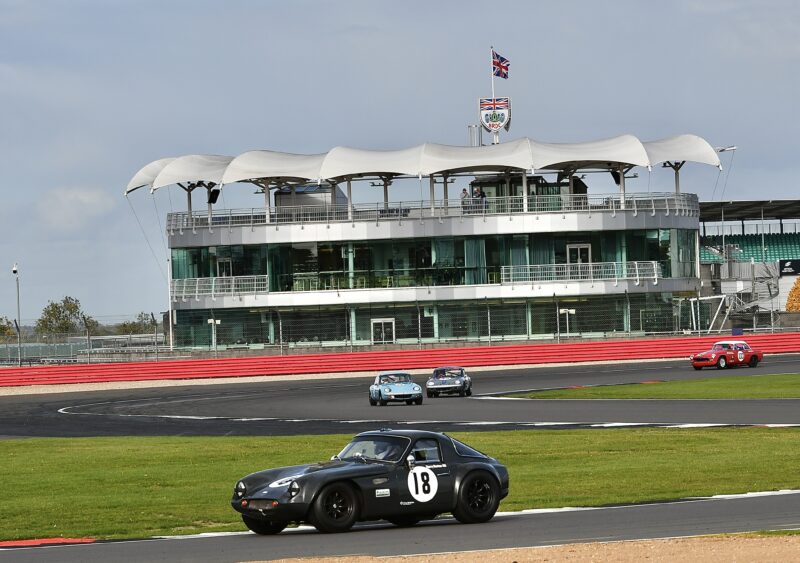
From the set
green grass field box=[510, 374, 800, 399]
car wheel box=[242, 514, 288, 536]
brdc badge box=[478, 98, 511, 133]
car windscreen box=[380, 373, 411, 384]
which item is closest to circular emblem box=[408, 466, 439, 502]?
car wheel box=[242, 514, 288, 536]

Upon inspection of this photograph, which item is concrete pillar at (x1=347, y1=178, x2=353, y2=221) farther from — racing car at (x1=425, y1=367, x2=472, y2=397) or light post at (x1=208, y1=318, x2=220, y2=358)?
racing car at (x1=425, y1=367, x2=472, y2=397)

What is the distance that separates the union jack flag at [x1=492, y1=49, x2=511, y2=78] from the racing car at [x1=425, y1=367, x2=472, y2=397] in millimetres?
45890

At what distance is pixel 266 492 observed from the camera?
15648 mm

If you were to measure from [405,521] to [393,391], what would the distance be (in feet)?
83.0

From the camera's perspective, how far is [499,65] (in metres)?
89.6

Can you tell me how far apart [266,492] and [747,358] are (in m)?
44.0

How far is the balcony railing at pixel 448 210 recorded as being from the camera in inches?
3162

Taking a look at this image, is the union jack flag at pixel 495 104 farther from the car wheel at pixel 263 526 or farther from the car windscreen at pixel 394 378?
the car wheel at pixel 263 526

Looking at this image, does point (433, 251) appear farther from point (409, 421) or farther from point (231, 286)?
point (409, 421)

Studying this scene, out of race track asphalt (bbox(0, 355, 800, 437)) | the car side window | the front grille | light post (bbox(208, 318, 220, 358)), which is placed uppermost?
light post (bbox(208, 318, 220, 358))

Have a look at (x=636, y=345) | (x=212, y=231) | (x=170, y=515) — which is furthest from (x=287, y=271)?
(x=170, y=515)

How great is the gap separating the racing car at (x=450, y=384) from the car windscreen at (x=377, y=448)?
29.4 m

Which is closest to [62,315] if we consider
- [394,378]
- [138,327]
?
[138,327]

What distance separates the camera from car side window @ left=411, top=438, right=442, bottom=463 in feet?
54.6
